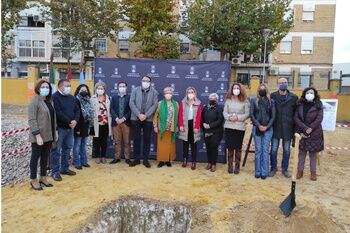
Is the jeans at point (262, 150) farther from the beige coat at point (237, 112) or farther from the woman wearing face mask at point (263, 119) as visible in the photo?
the beige coat at point (237, 112)

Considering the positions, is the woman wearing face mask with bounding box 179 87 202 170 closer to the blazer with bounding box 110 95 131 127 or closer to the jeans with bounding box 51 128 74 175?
the blazer with bounding box 110 95 131 127

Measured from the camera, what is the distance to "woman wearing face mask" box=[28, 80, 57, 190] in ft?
17.5

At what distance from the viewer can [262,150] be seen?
260 inches

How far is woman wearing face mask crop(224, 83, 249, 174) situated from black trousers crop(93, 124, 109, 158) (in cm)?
264

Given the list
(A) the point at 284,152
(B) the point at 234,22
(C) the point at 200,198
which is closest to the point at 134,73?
(C) the point at 200,198

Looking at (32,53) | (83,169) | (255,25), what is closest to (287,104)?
(83,169)

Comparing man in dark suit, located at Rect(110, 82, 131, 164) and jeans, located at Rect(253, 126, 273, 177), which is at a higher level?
man in dark suit, located at Rect(110, 82, 131, 164)

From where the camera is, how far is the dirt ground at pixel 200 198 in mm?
4738

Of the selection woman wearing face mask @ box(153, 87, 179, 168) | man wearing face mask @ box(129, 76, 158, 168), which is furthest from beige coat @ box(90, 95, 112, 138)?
woman wearing face mask @ box(153, 87, 179, 168)

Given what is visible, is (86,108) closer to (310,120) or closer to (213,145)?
(213,145)

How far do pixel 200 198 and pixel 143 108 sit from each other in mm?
2428

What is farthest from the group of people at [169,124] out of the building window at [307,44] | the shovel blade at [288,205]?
the building window at [307,44]

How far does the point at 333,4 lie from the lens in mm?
29062

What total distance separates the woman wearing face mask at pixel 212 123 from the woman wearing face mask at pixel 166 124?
0.64m
